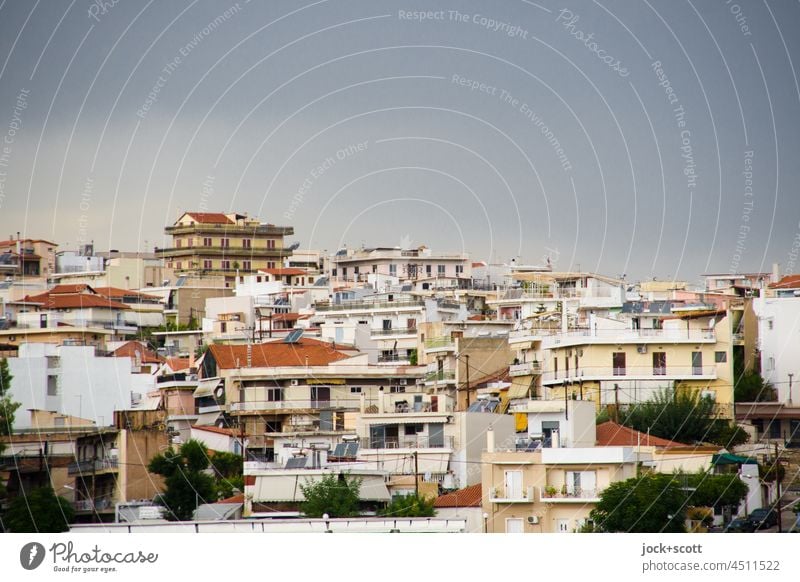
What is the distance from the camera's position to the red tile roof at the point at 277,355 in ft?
110

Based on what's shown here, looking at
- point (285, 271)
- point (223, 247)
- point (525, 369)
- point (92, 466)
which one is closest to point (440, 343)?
point (525, 369)

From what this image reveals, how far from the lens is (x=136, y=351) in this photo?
1452 inches

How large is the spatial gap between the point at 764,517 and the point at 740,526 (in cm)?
37

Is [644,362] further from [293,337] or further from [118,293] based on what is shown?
[118,293]

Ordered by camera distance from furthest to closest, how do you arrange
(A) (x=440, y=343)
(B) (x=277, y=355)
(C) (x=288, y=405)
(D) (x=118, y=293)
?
(D) (x=118, y=293) → (A) (x=440, y=343) → (B) (x=277, y=355) → (C) (x=288, y=405)

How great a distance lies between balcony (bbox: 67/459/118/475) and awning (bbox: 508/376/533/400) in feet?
22.8

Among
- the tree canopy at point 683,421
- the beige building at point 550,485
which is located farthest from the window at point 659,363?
the beige building at point 550,485

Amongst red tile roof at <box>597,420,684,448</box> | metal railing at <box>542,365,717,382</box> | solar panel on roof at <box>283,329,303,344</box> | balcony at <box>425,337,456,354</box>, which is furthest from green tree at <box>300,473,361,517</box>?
solar panel on roof at <box>283,329,303,344</box>

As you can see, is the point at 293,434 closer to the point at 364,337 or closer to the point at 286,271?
the point at 364,337

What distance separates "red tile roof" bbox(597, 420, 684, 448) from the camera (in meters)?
25.4

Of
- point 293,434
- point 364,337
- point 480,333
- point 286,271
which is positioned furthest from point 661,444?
point 286,271

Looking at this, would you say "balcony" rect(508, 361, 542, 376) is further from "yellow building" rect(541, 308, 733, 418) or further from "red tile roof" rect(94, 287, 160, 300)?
"red tile roof" rect(94, 287, 160, 300)

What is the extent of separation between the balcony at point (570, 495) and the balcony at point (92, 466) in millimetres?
6157
